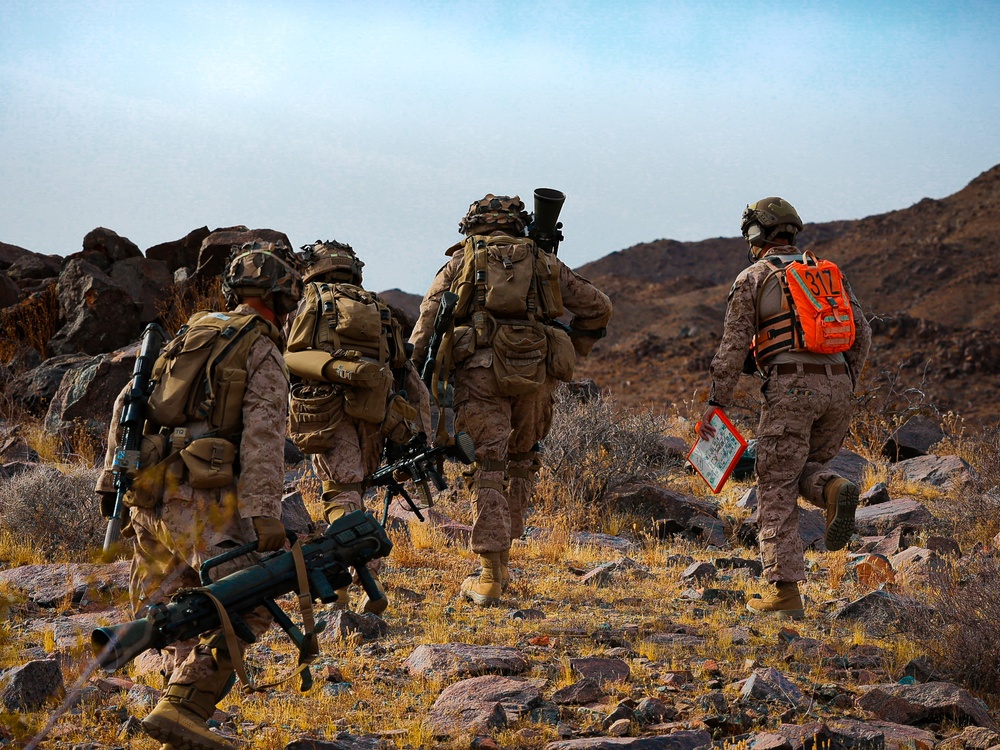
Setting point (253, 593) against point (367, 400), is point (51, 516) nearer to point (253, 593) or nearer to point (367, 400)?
point (367, 400)

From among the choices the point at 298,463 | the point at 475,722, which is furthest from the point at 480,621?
the point at 298,463

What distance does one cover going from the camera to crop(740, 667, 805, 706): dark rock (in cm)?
492

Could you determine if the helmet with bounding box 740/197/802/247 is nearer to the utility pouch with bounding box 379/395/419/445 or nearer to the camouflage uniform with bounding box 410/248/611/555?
the camouflage uniform with bounding box 410/248/611/555

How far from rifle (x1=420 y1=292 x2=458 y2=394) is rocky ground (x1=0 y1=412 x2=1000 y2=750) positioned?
142 cm

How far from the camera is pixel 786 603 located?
653 centimetres

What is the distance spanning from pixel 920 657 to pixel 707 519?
377 centimetres

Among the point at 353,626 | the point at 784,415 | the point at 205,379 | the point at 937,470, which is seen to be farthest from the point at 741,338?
the point at 937,470

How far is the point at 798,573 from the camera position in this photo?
21.2 ft

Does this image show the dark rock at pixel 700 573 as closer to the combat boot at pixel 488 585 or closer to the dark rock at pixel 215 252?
the combat boot at pixel 488 585

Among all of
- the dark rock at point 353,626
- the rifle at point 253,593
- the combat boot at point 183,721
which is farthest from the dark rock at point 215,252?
the combat boot at point 183,721

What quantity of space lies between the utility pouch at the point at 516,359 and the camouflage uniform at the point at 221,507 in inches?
92.7

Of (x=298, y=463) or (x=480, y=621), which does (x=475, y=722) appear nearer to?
(x=480, y=621)

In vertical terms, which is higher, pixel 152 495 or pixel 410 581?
pixel 152 495

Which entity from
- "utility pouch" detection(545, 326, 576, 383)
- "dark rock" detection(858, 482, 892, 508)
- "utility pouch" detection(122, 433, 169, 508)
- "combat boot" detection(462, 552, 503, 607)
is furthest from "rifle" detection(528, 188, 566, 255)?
"dark rock" detection(858, 482, 892, 508)
